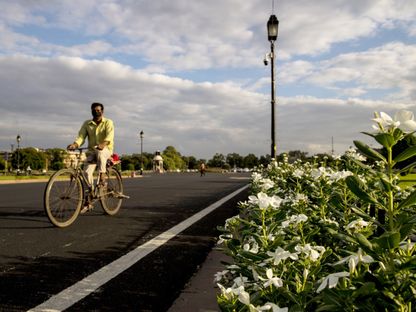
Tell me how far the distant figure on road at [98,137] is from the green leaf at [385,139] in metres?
7.24

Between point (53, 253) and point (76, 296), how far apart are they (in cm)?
182

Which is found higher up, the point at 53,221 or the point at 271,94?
the point at 271,94

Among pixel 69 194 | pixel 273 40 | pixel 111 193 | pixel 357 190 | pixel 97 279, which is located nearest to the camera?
pixel 357 190

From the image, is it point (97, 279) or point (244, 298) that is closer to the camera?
point (244, 298)

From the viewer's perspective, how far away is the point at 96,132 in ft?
27.5

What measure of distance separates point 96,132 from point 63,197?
1629mm

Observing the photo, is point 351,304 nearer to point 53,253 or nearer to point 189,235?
point 53,253

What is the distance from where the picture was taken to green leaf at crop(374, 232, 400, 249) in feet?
3.93

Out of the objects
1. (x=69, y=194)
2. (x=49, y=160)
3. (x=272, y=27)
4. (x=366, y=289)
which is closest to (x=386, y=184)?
(x=366, y=289)

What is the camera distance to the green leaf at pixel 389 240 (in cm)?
120

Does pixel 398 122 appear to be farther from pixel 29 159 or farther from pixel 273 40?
pixel 29 159

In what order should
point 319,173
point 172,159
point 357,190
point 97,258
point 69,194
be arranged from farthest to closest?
point 172,159 → point 69,194 → point 97,258 → point 319,173 → point 357,190

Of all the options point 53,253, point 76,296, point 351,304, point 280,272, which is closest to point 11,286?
point 76,296

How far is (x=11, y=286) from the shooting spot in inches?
144
